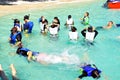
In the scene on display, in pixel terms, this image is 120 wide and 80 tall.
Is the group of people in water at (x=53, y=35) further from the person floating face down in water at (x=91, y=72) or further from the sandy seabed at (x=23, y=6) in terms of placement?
the sandy seabed at (x=23, y=6)

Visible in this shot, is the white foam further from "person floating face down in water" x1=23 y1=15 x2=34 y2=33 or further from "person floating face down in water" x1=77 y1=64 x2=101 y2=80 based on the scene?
"person floating face down in water" x1=23 y1=15 x2=34 y2=33

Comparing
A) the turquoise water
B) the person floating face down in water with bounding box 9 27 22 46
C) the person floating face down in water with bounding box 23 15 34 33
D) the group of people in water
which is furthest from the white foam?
the person floating face down in water with bounding box 23 15 34 33

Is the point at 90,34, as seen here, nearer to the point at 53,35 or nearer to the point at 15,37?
the point at 53,35

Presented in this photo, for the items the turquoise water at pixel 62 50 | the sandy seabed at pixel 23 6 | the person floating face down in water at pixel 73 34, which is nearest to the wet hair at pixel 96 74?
the turquoise water at pixel 62 50

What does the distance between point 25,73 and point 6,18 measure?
10.8 metres

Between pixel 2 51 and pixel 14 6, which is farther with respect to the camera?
pixel 14 6

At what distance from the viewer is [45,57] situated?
1666 centimetres

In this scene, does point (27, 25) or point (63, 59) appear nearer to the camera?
point (63, 59)

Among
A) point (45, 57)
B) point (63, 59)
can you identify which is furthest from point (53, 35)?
point (63, 59)

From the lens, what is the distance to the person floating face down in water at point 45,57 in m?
16.1

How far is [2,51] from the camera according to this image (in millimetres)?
17766

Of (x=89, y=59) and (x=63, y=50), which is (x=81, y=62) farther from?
(x=63, y=50)

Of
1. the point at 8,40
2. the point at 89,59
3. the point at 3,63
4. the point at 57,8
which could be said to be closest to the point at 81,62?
the point at 89,59

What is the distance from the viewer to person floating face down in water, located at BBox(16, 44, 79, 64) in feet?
52.9
